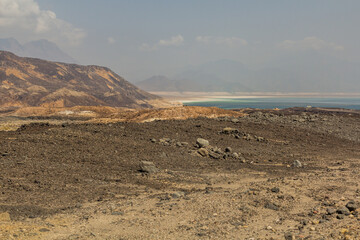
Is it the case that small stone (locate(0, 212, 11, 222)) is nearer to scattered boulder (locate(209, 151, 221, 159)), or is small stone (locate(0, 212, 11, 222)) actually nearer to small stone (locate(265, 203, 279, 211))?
small stone (locate(265, 203, 279, 211))

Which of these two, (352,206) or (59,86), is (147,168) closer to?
(352,206)

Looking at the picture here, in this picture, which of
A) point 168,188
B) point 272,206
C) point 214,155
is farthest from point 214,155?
point 272,206

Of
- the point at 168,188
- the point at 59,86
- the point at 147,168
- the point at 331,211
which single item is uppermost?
the point at 59,86

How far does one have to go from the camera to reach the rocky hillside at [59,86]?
79.1 m

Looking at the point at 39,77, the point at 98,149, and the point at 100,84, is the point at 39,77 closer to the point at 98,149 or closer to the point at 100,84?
the point at 100,84

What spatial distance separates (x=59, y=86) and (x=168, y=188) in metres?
95.2

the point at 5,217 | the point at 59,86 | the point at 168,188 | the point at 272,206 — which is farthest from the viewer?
the point at 59,86

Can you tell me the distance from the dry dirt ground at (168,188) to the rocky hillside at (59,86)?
6418cm

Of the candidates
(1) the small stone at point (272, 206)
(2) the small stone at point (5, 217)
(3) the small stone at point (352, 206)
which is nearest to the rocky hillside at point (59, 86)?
(2) the small stone at point (5, 217)

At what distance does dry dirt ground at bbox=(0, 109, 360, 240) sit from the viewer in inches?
308

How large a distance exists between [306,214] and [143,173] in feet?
22.2

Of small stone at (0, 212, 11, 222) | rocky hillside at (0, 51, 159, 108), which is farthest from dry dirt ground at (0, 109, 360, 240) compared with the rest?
rocky hillside at (0, 51, 159, 108)

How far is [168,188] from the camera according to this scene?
11.8 m

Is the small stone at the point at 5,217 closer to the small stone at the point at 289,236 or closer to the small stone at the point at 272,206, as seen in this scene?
the small stone at the point at 289,236
